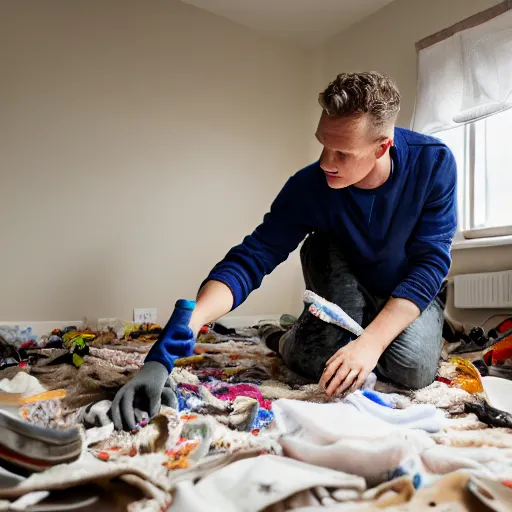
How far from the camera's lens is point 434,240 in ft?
4.22

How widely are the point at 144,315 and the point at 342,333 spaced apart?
5.17 feet

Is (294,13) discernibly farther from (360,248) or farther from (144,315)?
(360,248)

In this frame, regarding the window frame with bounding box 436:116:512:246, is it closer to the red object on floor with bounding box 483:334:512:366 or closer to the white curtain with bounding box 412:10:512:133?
the white curtain with bounding box 412:10:512:133

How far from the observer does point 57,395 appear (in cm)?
102

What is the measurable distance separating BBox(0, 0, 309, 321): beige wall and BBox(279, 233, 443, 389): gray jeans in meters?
1.36

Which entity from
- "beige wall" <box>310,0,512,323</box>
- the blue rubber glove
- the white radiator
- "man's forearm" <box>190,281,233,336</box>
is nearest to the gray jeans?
"man's forearm" <box>190,281,233,336</box>

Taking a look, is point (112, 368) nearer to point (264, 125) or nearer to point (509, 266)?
point (509, 266)

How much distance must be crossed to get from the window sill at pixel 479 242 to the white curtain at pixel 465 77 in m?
0.53

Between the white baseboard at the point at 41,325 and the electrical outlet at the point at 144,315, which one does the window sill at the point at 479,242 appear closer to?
the electrical outlet at the point at 144,315

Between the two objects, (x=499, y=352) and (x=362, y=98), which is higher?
(x=362, y=98)

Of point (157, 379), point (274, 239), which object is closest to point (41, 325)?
point (274, 239)

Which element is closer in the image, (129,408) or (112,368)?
(129,408)

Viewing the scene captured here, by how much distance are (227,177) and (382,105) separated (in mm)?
1894

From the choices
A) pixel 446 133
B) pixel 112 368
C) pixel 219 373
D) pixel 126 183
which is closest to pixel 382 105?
pixel 219 373
